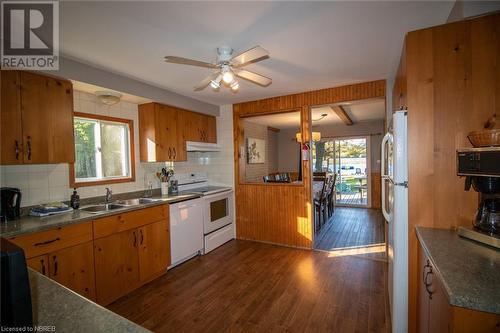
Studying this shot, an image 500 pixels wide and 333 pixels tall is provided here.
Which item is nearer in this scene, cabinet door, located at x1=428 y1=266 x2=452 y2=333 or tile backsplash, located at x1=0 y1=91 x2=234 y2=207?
cabinet door, located at x1=428 y1=266 x2=452 y2=333

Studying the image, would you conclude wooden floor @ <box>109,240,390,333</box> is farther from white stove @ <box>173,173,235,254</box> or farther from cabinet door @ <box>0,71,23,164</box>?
cabinet door @ <box>0,71,23,164</box>

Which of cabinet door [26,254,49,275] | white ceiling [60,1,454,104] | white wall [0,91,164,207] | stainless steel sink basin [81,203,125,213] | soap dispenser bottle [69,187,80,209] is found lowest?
cabinet door [26,254,49,275]

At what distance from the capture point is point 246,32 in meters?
1.81

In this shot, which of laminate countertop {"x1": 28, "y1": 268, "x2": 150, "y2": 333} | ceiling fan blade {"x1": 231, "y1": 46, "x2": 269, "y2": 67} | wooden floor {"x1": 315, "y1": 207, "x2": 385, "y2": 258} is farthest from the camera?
wooden floor {"x1": 315, "y1": 207, "x2": 385, "y2": 258}

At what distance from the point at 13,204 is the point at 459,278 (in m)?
3.09

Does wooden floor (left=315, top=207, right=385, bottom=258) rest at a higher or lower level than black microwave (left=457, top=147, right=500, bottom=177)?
lower

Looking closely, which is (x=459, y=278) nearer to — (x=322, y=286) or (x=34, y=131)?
(x=322, y=286)

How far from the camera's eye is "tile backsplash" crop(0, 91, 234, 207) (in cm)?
223

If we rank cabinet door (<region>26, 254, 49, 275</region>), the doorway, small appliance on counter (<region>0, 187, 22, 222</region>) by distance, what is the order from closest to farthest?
1. cabinet door (<region>26, 254, 49, 275</region>)
2. small appliance on counter (<region>0, 187, 22, 222</region>)
3. the doorway

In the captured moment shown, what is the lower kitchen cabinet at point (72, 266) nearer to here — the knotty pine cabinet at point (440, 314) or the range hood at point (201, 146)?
the range hood at point (201, 146)

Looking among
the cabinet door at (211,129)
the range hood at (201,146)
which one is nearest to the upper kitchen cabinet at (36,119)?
the range hood at (201,146)

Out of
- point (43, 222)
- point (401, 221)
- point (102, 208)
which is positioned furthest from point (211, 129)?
point (401, 221)

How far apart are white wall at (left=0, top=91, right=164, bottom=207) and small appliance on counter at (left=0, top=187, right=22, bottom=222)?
163mm

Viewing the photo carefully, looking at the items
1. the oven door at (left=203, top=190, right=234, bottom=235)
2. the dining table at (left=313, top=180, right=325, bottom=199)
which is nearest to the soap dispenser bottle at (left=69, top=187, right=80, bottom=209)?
the oven door at (left=203, top=190, right=234, bottom=235)
